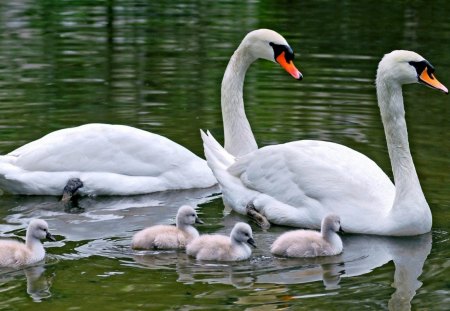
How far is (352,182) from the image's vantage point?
10.9 meters

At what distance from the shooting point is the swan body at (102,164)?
1218 cm

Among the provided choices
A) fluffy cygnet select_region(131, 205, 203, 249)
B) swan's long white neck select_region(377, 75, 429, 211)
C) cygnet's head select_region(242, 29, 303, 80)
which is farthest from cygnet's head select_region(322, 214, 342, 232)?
cygnet's head select_region(242, 29, 303, 80)

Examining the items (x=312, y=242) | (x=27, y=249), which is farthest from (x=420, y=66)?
(x=27, y=249)

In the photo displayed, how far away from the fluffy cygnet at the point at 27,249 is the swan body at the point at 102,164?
234 cm

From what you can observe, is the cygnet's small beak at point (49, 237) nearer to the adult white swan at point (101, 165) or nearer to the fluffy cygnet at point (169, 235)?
the fluffy cygnet at point (169, 235)

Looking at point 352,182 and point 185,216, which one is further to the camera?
point 352,182

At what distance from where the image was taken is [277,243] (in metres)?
9.96

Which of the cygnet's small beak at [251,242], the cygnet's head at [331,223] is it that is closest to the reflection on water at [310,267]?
the cygnet's small beak at [251,242]

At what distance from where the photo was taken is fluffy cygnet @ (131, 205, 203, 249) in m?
10.0

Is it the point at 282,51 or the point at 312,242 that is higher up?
the point at 282,51

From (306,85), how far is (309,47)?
3.56m

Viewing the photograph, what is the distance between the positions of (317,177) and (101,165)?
7.91ft

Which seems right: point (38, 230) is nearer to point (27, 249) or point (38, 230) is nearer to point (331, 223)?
point (27, 249)

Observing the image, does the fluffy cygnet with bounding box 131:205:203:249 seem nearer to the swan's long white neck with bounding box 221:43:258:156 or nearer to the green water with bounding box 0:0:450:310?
the green water with bounding box 0:0:450:310
